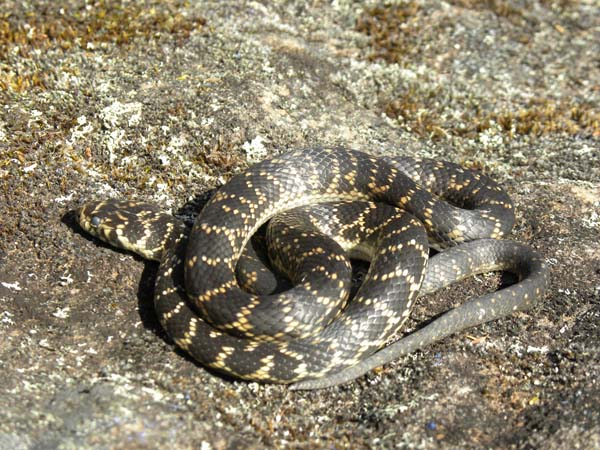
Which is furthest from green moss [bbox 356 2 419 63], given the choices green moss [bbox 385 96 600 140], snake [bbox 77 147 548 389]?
snake [bbox 77 147 548 389]

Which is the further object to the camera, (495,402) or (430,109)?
(430,109)

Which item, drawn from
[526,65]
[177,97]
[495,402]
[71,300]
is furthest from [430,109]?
[71,300]

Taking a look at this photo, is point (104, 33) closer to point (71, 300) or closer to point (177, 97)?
point (177, 97)

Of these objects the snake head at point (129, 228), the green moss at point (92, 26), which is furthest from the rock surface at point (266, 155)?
the snake head at point (129, 228)

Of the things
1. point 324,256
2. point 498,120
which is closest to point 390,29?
point 498,120

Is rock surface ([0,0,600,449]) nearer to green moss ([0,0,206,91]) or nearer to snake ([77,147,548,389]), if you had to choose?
green moss ([0,0,206,91])

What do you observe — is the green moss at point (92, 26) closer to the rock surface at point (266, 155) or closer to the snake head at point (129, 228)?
the rock surface at point (266, 155)

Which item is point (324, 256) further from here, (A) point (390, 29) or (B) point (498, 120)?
(A) point (390, 29)
